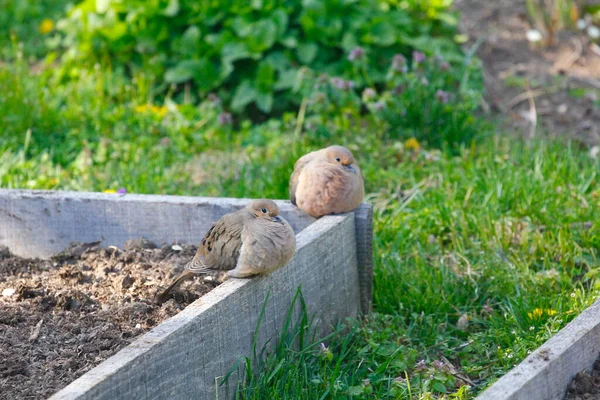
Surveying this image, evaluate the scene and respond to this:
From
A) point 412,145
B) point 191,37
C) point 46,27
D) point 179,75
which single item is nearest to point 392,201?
point 412,145

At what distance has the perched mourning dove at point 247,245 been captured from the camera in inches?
128

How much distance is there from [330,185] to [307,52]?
297 centimetres

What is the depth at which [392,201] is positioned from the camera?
514 centimetres

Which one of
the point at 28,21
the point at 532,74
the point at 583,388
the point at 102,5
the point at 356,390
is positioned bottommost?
the point at 356,390

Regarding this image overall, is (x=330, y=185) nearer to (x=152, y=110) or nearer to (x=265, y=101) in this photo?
(x=265, y=101)

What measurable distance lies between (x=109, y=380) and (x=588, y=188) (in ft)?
11.1

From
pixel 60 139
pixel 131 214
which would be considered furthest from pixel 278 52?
pixel 131 214

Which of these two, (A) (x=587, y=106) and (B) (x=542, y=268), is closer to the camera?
(B) (x=542, y=268)

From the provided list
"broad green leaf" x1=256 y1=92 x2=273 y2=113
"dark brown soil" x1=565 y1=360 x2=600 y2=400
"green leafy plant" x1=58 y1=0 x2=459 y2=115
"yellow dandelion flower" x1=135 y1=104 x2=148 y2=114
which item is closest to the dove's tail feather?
"dark brown soil" x1=565 y1=360 x2=600 y2=400

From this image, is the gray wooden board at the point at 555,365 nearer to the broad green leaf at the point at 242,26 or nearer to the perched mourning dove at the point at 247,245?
the perched mourning dove at the point at 247,245

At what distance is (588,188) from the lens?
5047 millimetres

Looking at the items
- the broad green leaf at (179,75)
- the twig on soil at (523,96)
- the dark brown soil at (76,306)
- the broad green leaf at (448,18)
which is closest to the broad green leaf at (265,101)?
the broad green leaf at (179,75)

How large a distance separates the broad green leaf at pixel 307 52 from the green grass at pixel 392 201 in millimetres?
436

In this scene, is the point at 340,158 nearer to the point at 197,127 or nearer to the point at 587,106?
the point at 197,127
